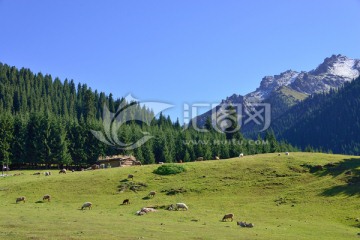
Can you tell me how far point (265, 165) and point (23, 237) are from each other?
5119cm

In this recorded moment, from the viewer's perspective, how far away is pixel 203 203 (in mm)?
54844

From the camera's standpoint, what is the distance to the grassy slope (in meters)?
34.1

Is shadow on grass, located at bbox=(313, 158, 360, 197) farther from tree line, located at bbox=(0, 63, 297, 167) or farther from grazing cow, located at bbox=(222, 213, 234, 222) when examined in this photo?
tree line, located at bbox=(0, 63, 297, 167)

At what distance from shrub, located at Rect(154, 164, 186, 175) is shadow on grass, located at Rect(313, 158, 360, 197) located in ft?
78.0

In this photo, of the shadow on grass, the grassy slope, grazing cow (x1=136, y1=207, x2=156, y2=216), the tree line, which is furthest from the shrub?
the tree line

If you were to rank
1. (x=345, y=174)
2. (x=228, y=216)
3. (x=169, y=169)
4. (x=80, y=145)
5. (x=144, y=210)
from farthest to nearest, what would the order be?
(x=80, y=145)
(x=169, y=169)
(x=345, y=174)
(x=144, y=210)
(x=228, y=216)

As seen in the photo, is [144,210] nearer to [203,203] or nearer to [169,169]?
[203,203]

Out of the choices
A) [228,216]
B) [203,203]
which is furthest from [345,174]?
[228,216]

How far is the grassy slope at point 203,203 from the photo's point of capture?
34094 mm

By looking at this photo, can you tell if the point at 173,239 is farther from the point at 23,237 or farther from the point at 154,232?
the point at 23,237

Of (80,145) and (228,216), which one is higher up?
(80,145)

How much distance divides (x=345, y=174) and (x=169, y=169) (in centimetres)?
3010

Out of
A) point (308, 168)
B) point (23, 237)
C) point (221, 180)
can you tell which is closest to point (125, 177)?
point (221, 180)

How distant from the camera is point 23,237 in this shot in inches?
1113
